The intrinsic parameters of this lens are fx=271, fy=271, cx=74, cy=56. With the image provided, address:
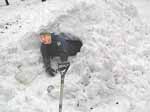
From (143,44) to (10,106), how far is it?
5162 millimetres

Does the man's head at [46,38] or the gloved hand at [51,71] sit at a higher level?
the man's head at [46,38]

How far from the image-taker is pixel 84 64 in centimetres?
795

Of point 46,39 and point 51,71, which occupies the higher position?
point 46,39

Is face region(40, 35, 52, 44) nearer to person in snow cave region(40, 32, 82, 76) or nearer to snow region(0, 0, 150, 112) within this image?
person in snow cave region(40, 32, 82, 76)

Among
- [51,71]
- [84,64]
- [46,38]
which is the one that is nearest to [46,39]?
[46,38]

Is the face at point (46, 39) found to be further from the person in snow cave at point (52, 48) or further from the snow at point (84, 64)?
the snow at point (84, 64)

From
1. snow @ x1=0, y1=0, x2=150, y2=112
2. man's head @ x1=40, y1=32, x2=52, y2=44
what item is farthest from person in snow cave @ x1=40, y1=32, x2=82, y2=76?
snow @ x1=0, y1=0, x2=150, y2=112

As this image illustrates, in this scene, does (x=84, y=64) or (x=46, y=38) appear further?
(x=84, y=64)

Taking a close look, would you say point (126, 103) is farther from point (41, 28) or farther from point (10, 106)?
point (41, 28)

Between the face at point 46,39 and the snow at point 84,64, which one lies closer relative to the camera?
the snow at point 84,64

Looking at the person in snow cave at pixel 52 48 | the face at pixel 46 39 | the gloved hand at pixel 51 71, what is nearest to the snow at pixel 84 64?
the gloved hand at pixel 51 71

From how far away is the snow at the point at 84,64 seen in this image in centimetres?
716

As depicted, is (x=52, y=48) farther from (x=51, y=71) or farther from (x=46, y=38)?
(x=51, y=71)

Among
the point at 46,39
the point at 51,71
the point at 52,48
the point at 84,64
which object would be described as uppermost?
the point at 46,39
